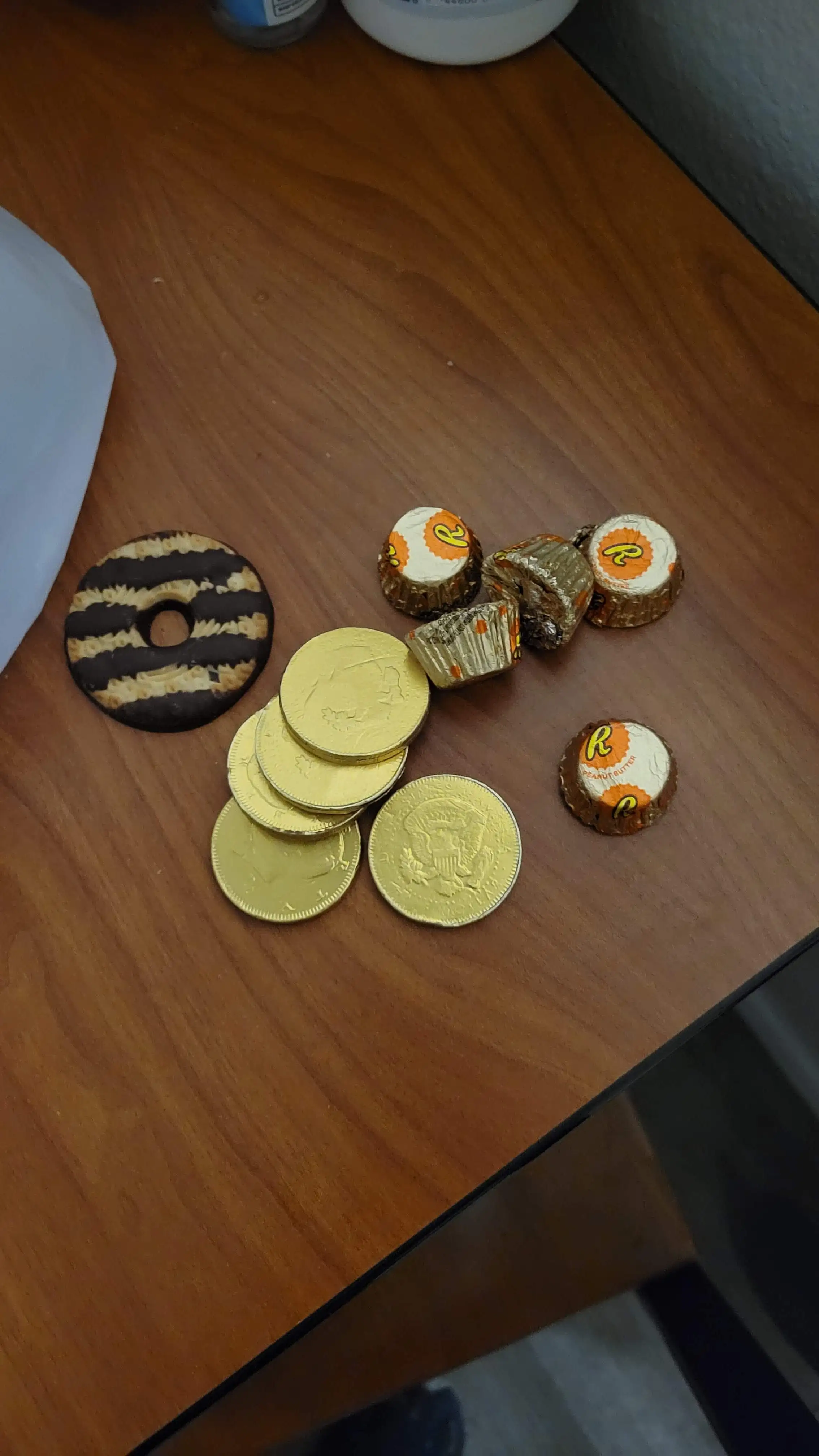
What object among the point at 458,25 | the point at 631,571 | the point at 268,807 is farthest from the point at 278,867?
the point at 458,25

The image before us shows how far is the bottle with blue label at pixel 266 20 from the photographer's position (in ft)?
2.23

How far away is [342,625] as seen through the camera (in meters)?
0.60

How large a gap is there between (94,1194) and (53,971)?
12 cm

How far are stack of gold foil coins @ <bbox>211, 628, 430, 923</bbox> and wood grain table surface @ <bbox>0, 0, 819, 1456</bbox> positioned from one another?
16 mm

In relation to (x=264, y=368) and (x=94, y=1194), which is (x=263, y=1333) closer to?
(x=94, y=1194)

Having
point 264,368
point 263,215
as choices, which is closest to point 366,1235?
point 264,368

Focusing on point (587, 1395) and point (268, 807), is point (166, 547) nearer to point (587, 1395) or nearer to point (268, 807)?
point (268, 807)

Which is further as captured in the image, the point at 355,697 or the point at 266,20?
the point at 266,20

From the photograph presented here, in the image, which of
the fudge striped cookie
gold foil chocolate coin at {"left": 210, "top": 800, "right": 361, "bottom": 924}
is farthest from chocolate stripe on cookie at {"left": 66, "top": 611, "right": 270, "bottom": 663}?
gold foil chocolate coin at {"left": 210, "top": 800, "right": 361, "bottom": 924}

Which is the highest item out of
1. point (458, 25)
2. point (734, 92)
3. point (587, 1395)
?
point (458, 25)

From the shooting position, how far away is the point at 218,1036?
530 mm

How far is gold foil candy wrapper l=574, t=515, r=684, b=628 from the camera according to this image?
22.3 inches

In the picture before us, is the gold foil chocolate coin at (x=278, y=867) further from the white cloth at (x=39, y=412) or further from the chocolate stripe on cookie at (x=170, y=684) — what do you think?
the white cloth at (x=39, y=412)

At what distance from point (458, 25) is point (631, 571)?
15.9 inches
